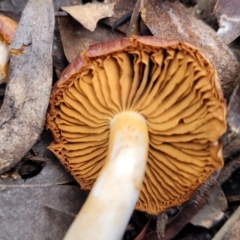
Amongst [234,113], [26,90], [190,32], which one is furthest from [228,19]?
[26,90]

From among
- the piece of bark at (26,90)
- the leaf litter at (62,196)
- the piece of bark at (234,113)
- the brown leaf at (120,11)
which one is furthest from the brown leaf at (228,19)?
the piece of bark at (26,90)

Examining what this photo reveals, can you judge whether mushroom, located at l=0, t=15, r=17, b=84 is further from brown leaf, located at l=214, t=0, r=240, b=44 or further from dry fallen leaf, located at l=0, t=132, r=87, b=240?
brown leaf, located at l=214, t=0, r=240, b=44

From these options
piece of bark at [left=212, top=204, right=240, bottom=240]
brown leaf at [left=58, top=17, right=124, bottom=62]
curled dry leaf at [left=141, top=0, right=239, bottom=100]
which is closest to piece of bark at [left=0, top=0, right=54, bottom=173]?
brown leaf at [left=58, top=17, right=124, bottom=62]

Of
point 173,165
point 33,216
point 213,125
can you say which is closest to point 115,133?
point 173,165

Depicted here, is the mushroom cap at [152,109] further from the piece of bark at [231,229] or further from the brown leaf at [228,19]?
the brown leaf at [228,19]

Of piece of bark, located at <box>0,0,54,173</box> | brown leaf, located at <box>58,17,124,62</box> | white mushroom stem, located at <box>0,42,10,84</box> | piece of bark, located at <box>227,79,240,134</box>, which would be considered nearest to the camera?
piece of bark, located at <box>227,79,240,134</box>

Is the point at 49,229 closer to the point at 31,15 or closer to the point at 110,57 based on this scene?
the point at 110,57
